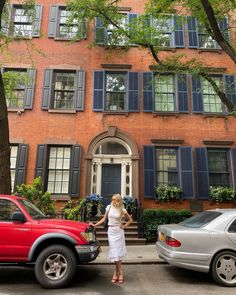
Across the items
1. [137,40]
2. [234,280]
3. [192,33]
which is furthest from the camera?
[192,33]

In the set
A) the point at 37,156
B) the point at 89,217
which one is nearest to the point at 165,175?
the point at 89,217

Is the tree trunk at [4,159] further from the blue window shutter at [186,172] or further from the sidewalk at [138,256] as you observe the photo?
the blue window shutter at [186,172]

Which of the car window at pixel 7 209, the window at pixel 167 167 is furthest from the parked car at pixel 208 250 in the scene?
the window at pixel 167 167

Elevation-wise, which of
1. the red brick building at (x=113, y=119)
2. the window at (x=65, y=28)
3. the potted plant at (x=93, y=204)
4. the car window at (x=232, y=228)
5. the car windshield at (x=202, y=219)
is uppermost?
the window at (x=65, y=28)

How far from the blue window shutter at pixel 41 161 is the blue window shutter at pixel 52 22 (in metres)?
5.83

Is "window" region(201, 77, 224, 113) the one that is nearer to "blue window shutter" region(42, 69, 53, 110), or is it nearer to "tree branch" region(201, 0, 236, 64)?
"tree branch" region(201, 0, 236, 64)

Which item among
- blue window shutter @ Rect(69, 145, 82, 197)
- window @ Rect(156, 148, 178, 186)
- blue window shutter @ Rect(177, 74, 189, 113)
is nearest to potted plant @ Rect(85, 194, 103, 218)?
blue window shutter @ Rect(69, 145, 82, 197)

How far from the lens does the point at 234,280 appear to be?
5555 millimetres

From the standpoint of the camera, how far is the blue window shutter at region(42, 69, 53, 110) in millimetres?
12903

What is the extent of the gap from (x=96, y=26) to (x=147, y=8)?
3.37 metres

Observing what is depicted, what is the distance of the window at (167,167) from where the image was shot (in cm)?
1241

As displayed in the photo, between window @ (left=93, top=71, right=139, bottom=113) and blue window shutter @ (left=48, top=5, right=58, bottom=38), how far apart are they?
3112mm

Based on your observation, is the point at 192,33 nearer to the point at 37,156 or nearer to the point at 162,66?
the point at 162,66

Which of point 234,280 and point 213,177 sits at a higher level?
point 213,177
